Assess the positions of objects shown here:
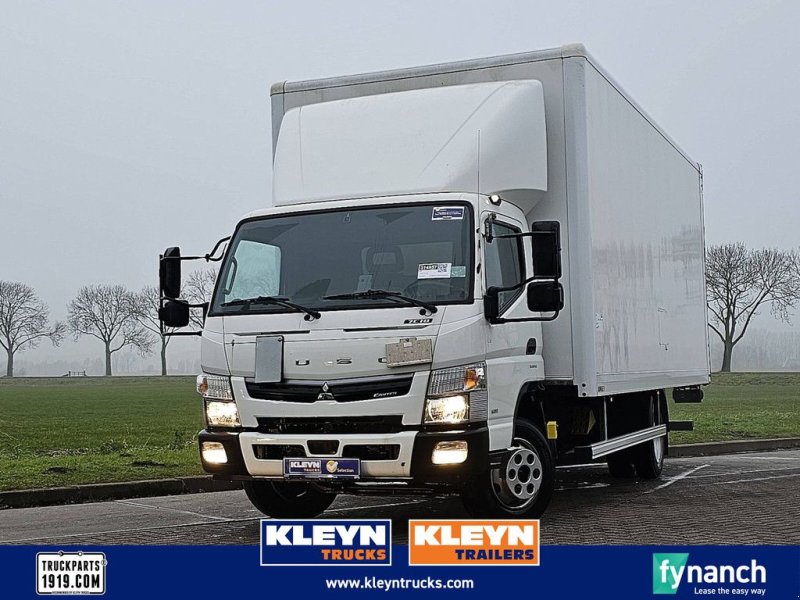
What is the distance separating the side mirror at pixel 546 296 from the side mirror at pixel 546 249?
85mm

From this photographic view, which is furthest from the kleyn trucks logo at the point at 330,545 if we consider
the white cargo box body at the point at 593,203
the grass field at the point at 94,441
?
the grass field at the point at 94,441

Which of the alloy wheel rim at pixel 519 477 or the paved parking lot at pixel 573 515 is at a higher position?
the alloy wheel rim at pixel 519 477

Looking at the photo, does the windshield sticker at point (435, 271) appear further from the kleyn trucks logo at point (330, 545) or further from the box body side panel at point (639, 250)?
the kleyn trucks logo at point (330, 545)

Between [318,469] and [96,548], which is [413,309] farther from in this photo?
[96,548]

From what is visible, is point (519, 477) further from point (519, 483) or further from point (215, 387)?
point (215, 387)

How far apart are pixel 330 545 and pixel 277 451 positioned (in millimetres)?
2531

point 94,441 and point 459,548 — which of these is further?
point 94,441

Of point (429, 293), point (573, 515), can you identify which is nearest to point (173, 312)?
point (429, 293)

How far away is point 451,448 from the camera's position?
8.52m

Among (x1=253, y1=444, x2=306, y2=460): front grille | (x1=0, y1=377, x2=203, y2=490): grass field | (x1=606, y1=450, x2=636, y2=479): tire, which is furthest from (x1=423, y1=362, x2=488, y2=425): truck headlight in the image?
(x1=0, y1=377, x2=203, y2=490): grass field

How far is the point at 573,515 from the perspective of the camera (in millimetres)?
10617

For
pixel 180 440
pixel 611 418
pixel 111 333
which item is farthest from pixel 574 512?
pixel 111 333

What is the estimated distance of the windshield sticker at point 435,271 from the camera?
349 inches

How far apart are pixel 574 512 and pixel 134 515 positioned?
4250 millimetres
